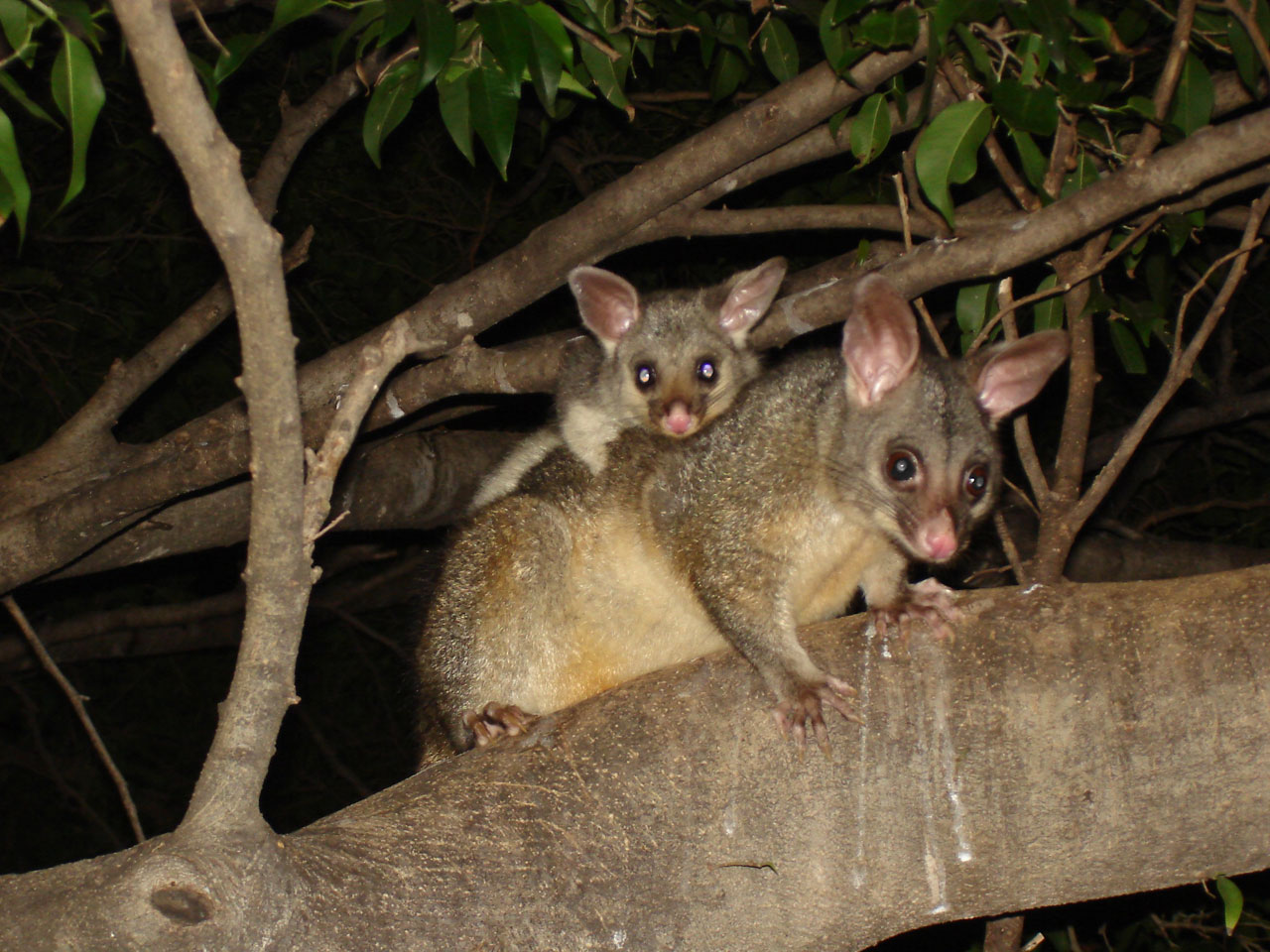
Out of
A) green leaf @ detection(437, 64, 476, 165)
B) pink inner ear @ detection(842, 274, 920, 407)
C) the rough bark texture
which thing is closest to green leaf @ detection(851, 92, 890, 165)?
pink inner ear @ detection(842, 274, 920, 407)

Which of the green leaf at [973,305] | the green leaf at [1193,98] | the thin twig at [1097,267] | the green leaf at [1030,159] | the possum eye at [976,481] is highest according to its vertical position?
the green leaf at [1030,159]

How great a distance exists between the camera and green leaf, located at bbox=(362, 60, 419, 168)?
112 inches

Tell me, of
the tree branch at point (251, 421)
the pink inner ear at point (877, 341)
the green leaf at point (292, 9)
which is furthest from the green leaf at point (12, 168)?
the pink inner ear at point (877, 341)

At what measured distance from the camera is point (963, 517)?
9.83 feet

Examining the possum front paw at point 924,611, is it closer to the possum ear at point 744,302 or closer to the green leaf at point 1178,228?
the green leaf at point 1178,228

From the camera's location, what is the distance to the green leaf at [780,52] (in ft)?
11.1

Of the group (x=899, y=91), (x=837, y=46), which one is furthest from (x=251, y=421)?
(x=899, y=91)

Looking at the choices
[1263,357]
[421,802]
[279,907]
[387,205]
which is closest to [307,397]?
[421,802]

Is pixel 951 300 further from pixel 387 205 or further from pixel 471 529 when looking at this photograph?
A: pixel 387 205

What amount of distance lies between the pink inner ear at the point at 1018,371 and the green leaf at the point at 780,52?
3.34ft

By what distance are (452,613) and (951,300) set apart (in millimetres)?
2671

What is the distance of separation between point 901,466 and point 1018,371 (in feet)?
1.39

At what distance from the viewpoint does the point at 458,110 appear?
8.87ft

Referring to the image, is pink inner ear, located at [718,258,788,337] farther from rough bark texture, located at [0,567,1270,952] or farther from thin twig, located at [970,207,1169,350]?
rough bark texture, located at [0,567,1270,952]
